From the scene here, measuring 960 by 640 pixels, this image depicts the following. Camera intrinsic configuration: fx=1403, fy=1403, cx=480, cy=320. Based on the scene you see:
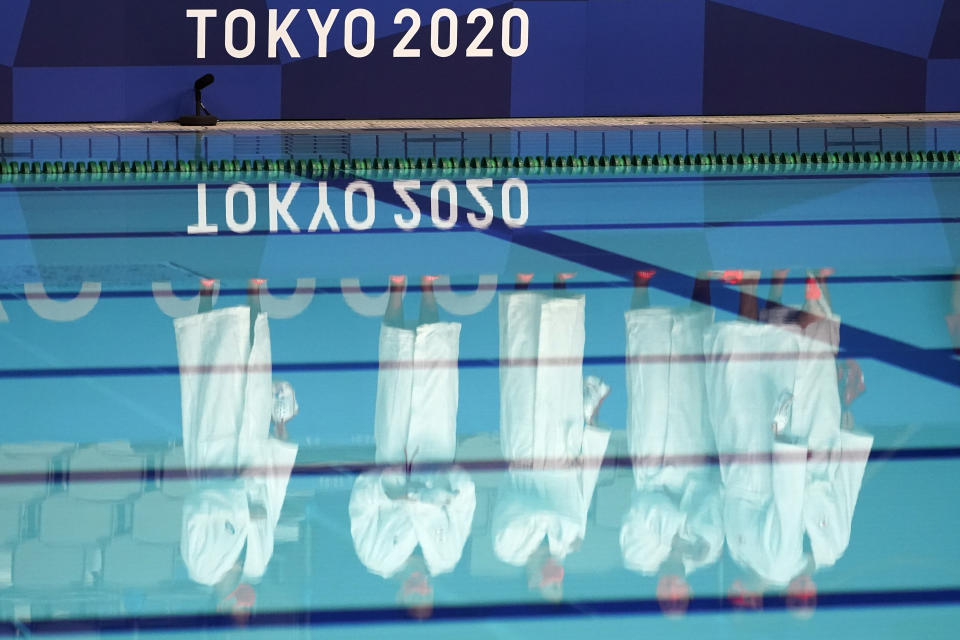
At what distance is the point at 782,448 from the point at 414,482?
700 mm

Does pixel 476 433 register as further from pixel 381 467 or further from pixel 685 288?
pixel 685 288

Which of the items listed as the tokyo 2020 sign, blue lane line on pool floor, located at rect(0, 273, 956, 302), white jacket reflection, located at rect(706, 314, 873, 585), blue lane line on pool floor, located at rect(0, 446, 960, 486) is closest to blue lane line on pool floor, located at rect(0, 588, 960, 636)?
white jacket reflection, located at rect(706, 314, 873, 585)

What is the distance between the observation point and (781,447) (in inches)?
104

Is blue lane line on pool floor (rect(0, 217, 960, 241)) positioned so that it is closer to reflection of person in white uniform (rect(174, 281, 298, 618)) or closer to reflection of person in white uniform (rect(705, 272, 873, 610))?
reflection of person in white uniform (rect(174, 281, 298, 618))

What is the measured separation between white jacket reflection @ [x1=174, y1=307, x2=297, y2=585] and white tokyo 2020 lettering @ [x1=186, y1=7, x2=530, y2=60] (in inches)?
201

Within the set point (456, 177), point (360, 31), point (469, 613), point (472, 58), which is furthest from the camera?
point (472, 58)

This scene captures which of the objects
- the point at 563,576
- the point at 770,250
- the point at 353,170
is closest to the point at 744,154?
the point at 353,170

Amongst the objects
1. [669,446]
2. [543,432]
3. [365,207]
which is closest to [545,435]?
[543,432]

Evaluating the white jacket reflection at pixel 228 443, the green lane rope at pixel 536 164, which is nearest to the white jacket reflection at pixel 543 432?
the white jacket reflection at pixel 228 443

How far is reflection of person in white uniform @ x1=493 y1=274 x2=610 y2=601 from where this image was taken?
2.21 m

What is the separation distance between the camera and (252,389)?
3.06 m

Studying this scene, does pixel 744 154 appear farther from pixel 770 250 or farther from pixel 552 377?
pixel 552 377

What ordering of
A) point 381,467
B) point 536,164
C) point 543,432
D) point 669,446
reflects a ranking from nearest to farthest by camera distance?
point 381,467 < point 669,446 < point 543,432 < point 536,164

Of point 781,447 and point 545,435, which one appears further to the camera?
point 545,435
